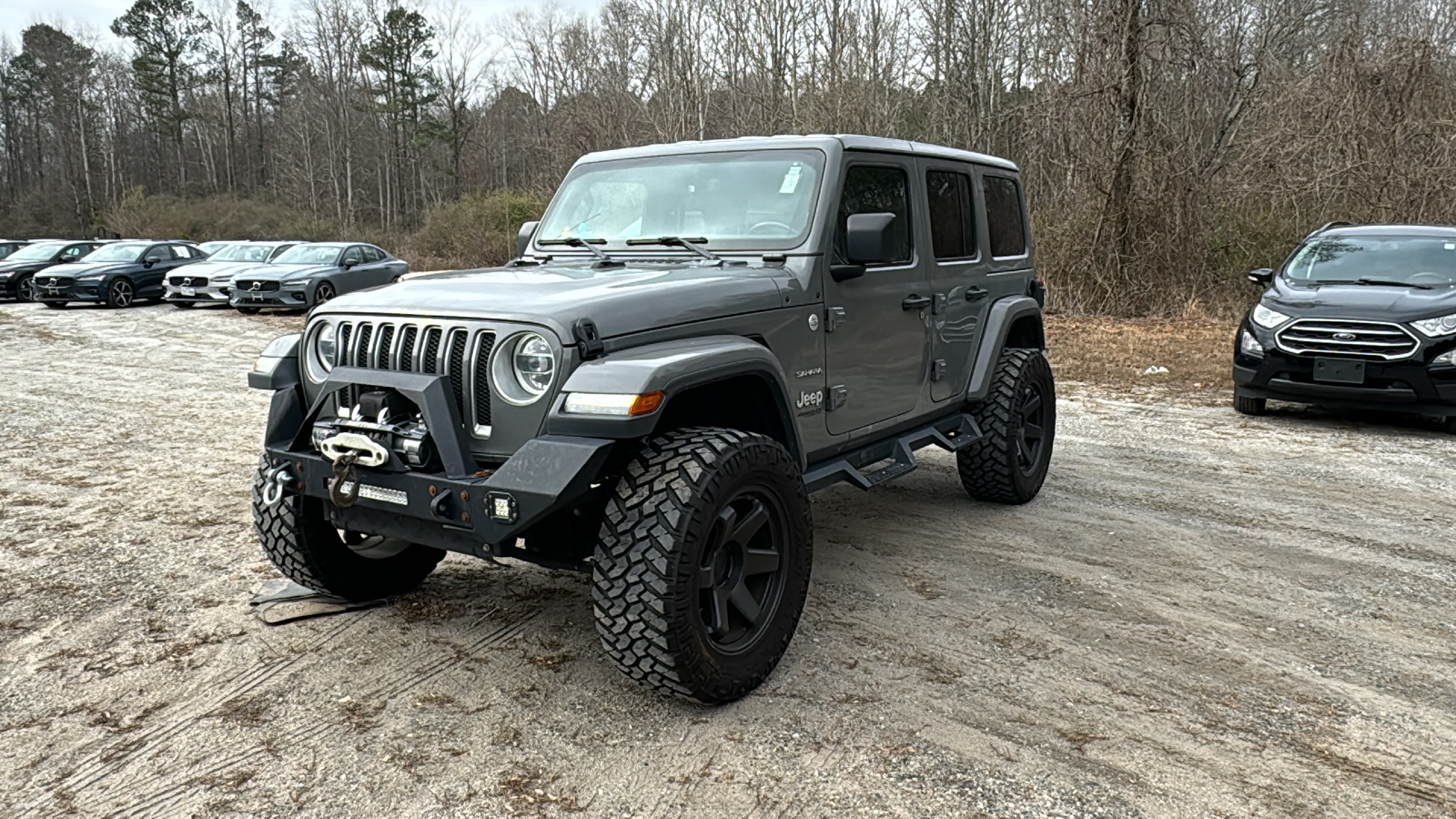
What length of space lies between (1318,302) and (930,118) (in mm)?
19571

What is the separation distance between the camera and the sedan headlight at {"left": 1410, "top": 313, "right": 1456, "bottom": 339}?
26.0ft

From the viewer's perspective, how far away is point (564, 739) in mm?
3262

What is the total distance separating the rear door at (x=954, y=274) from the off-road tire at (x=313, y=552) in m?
2.86

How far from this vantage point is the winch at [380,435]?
11.0ft

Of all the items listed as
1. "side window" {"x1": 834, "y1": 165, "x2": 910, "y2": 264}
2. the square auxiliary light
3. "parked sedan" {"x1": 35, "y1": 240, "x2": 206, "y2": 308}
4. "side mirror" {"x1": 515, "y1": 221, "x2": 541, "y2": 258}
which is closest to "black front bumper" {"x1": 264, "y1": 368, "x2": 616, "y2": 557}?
the square auxiliary light

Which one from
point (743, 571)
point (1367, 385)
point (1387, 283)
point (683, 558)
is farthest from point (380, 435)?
point (1387, 283)

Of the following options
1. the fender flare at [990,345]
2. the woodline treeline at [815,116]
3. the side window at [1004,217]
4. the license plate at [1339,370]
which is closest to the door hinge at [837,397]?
the fender flare at [990,345]

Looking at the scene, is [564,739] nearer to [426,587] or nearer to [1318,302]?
[426,587]

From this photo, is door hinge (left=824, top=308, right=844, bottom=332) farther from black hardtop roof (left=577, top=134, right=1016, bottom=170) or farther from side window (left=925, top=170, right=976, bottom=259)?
side window (left=925, top=170, right=976, bottom=259)

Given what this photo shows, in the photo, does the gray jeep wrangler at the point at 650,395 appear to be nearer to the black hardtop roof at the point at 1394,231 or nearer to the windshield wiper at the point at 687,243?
the windshield wiper at the point at 687,243

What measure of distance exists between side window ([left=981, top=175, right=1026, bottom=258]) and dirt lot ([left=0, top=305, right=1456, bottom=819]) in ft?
5.10

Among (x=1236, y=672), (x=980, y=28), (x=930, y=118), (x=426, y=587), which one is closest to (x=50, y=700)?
(x=426, y=587)

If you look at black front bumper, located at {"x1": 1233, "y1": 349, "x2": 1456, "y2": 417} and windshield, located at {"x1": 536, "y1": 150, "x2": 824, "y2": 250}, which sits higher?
windshield, located at {"x1": 536, "y1": 150, "x2": 824, "y2": 250}

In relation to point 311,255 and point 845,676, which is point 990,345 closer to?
→ point 845,676
